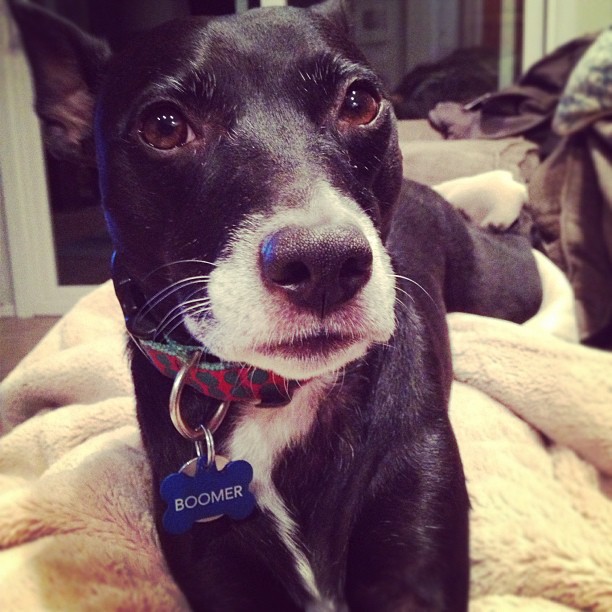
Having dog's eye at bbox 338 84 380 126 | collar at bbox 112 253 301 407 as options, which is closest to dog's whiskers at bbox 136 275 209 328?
collar at bbox 112 253 301 407

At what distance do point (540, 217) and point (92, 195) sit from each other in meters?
1.75

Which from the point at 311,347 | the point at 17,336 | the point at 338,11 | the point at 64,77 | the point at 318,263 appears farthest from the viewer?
the point at 17,336

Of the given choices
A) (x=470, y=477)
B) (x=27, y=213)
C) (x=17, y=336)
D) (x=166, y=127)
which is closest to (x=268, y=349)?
(x=166, y=127)

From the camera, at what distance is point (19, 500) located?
1.09m

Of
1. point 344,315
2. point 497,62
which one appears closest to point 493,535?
point 344,315

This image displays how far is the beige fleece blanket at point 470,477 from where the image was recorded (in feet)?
3.23

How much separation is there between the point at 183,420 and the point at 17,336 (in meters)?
2.51

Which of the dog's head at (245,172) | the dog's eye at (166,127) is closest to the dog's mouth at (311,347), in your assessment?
the dog's head at (245,172)

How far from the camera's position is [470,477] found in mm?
1210

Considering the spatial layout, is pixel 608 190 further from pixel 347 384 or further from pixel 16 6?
pixel 16 6

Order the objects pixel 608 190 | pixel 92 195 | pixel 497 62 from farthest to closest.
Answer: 1. pixel 497 62
2. pixel 608 190
3. pixel 92 195

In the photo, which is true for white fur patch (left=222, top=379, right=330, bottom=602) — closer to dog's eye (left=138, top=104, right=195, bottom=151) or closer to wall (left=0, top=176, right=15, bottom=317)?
dog's eye (left=138, top=104, right=195, bottom=151)

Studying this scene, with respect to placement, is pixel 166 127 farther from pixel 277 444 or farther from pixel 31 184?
pixel 31 184

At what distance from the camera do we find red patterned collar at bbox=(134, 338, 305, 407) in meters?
0.93
